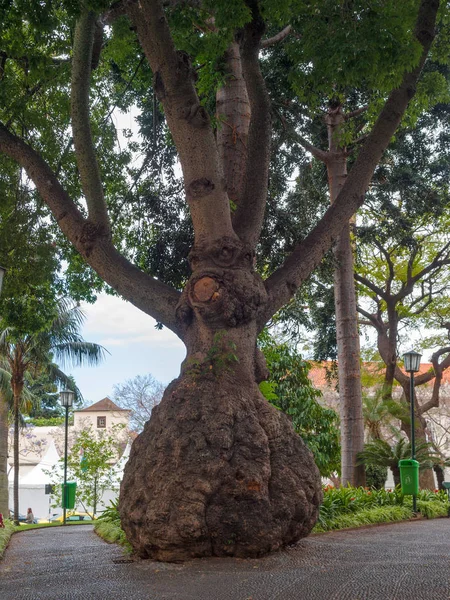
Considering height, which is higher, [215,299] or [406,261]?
[406,261]

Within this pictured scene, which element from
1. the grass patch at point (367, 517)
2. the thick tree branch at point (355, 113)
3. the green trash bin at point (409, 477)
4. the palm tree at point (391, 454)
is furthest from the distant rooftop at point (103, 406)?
the grass patch at point (367, 517)

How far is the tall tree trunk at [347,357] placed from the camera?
14.3 m

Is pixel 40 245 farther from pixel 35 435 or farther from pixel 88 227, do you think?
pixel 35 435

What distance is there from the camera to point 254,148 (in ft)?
26.2

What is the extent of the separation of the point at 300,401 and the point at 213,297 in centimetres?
1030

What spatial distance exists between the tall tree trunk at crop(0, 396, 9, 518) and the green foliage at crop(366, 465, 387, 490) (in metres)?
11.1

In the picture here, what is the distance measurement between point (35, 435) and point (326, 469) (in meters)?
26.6

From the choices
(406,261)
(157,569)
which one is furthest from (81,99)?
(406,261)

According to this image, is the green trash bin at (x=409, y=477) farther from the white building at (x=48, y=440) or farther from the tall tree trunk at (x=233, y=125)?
the white building at (x=48, y=440)

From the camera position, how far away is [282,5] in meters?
7.12

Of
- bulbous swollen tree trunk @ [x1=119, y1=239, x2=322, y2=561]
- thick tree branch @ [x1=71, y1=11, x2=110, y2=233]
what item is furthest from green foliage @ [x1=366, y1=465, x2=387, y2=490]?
thick tree branch @ [x1=71, y1=11, x2=110, y2=233]

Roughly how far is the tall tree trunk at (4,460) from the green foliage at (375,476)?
36.3 feet

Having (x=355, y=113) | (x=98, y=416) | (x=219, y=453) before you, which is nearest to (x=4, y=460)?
(x=355, y=113)

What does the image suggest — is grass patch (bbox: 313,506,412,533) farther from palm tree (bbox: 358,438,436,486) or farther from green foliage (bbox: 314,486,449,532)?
palm tree (bbox: 358,438,436,486)
